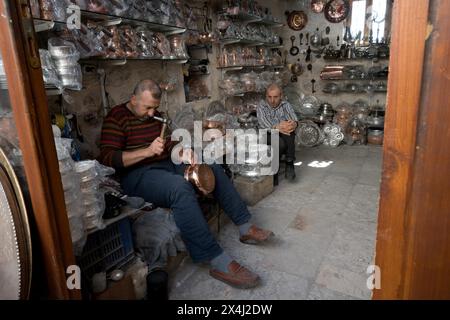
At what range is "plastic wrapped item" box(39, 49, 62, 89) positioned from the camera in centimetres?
161

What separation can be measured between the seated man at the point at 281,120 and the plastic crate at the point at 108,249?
222cm

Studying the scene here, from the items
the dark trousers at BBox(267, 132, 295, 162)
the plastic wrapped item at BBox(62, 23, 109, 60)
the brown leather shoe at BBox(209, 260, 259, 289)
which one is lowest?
the brown leather shoe at BBox(209, 260, 259, 289)

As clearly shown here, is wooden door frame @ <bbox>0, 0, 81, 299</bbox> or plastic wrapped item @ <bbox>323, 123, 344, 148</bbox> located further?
plastic wrapped item @ <bbox>323, 123, 344, 148</bbox>

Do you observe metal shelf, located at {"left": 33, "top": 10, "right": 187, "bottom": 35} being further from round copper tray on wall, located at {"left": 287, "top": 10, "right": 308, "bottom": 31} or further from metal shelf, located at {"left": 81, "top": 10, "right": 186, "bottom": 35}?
round copper tray on wall, located at {"left": 287, "top": 10, "right": 308, "bottom": 31}

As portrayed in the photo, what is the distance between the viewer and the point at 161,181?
1.98 m

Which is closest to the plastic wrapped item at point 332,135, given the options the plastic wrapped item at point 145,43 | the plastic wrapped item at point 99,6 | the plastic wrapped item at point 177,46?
the plastic wrapped item at point 177,46

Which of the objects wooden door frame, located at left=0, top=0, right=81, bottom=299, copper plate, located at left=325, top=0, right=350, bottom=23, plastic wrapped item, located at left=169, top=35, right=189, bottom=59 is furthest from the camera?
copper plate, located at left=325, top=0, right=350, bottom=23

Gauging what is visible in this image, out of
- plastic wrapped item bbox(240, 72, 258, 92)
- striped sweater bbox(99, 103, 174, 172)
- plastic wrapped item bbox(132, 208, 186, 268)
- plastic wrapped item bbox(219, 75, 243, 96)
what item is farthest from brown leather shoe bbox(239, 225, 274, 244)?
plastic wrapped item bbox(240, 72, 258, 92)

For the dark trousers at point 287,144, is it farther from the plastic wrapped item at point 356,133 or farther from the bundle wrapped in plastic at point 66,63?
the bundle wrapped in plastic at point 66,63

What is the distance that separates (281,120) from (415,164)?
3.13 m

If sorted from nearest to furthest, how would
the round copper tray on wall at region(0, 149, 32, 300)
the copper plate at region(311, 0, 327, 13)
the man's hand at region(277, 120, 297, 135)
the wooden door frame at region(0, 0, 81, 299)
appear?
the wooden door frame at region(0, 0, 81, 299)
the round copper tray on wall at region(0, 149, 32, 300)
the man's hand at region(277, 120, 297, 135)
the copper plate at region(311, 0, 327, 13)

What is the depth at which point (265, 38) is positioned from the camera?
4715mm

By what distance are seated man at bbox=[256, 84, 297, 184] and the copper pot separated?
154 centimetres
